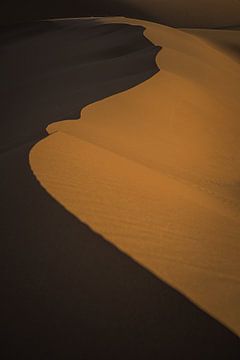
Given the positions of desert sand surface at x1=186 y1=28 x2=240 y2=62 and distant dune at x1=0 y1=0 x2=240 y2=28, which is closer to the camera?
desert sand surface at x1=186 y1=28 x2=240 y2=62

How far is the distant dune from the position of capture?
51.5 feet

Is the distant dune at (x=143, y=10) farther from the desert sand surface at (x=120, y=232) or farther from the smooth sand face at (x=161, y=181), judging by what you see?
the desert sand surface at (x=120, y=232)

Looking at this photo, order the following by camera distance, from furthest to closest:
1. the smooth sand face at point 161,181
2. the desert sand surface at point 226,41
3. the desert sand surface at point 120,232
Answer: the desert sand surface at point 226,41
the smooth sand face at point 161,181
the desert sand surface at point 120,232

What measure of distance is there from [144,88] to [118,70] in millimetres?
1327

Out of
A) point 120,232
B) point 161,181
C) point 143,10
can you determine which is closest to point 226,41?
point 143,10

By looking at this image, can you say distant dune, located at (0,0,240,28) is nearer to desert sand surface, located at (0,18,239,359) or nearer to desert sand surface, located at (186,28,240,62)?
desert sand surface, located at (186,28,240,62)

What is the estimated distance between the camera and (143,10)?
1756cm

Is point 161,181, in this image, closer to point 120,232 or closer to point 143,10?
point 120,232

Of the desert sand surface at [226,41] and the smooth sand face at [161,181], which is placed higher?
the desert sand surface at [226,41]

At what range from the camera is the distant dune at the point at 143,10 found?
51.5 feet

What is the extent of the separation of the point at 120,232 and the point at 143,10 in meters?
17.3

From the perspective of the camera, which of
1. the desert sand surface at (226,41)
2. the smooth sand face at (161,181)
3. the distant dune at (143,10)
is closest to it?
the smooth sand face at (161,181)

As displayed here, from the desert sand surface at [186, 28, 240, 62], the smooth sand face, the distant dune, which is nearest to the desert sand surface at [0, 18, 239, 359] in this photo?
the smooth sand face

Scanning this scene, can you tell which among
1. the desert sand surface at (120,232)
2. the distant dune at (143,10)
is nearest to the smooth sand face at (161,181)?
the desert sand surface at (120,232)
